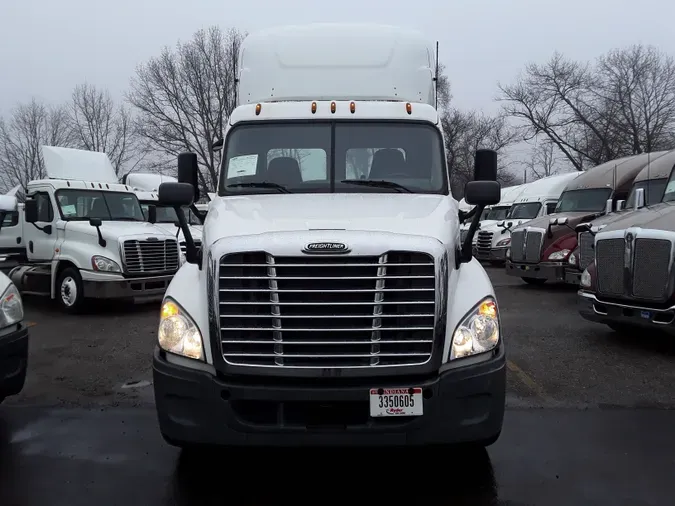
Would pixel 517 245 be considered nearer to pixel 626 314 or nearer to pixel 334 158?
pixel 626 314

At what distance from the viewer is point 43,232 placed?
11.5 meters

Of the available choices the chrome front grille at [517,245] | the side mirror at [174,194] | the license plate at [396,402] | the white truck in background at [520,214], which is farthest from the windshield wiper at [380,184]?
the white truck in background at [520,214]

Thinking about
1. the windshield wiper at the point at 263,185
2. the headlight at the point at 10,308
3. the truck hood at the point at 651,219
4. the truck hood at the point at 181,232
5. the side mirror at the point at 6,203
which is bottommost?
the headlight at the point at 10,308

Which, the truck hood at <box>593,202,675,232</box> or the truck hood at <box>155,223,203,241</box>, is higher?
the truck hood at <box>593,202,675,232</box>

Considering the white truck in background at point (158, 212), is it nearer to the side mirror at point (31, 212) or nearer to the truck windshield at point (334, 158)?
the side mirror at point (31, 212)

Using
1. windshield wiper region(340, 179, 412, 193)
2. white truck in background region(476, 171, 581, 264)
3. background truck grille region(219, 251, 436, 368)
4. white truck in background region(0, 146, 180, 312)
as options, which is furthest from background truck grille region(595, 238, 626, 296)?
white truck in background region(476, 171, 581, 264)

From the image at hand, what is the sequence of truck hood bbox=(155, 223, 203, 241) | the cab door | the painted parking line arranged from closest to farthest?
the painted parking line < the cab door < truck hood bbox=(155, 223, 203, 241)

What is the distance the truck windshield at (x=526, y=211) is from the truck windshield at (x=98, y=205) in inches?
496

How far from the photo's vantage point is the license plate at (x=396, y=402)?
3.38m

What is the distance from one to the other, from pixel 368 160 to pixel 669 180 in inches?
238

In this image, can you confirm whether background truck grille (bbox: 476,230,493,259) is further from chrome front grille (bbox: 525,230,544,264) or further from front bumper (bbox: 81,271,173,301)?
front bumper (bbox: 81,271,173,301)

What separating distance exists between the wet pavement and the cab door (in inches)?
279

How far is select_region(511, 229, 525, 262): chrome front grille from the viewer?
13568mm

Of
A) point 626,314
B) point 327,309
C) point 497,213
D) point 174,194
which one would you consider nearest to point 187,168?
point 174,194
